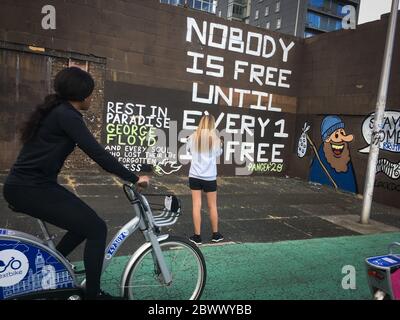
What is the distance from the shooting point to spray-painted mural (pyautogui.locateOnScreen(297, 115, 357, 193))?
11062 mm

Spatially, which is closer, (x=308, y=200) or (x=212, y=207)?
(x=212, y=207)

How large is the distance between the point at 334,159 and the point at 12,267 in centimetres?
1018

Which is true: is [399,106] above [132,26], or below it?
below

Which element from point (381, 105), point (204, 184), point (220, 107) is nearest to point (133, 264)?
point (204, 184)

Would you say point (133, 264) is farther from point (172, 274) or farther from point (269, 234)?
point (269, 234)

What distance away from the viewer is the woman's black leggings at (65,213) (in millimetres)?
2893

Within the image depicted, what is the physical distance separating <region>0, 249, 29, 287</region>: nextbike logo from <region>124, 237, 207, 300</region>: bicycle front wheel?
2.61ft

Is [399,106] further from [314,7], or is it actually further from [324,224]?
[314,7]

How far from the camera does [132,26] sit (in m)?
10.5

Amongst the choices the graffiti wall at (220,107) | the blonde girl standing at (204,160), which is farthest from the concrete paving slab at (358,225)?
the graffiti wall at (220,107)

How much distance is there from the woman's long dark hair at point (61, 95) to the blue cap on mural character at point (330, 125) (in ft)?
31.9

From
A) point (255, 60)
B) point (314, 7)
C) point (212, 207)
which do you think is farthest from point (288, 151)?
point (314, 7)

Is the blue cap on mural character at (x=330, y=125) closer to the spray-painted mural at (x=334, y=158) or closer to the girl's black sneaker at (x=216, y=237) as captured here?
the spray-painted mural at (x=334, y=158)

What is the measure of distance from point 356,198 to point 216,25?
625cm
